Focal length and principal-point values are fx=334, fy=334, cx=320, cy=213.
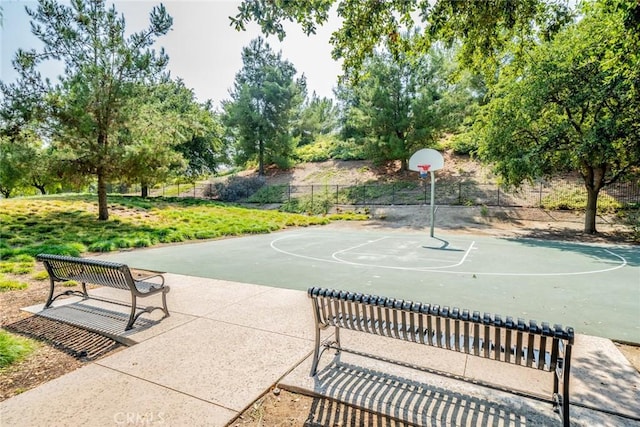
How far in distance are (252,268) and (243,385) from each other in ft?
15.1

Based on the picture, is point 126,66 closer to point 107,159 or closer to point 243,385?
point 107,159

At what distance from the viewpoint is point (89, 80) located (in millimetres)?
12531

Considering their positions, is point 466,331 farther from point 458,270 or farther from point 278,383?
point 458,270

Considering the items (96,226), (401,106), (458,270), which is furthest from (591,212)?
(96,226)

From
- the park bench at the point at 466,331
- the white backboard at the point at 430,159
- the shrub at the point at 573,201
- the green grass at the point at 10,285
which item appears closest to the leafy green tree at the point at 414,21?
the park bench at the point at 466,331

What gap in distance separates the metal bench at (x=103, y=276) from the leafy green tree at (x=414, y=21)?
3661 mm

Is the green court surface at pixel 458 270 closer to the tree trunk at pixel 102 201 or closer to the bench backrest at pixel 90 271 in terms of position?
the bench backrest at pixel 90 271

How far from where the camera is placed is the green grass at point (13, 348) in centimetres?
326

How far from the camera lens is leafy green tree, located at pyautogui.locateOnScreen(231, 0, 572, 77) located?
4.87 m

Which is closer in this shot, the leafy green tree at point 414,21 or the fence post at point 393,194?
the leafy green tree at point 414,21

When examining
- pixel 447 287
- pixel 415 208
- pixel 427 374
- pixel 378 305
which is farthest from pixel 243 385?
pixel 415 208

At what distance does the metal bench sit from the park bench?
2.31m

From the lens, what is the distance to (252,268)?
7.30m

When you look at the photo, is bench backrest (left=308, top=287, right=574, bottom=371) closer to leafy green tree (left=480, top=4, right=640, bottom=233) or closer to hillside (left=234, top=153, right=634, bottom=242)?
leafy green tree (left=480, top=4, right=640, bottom=233)
